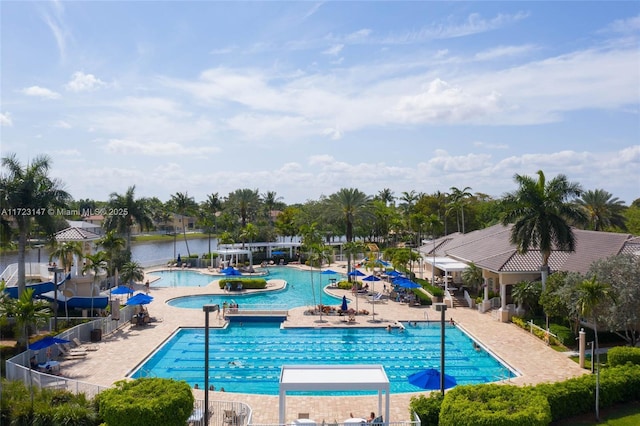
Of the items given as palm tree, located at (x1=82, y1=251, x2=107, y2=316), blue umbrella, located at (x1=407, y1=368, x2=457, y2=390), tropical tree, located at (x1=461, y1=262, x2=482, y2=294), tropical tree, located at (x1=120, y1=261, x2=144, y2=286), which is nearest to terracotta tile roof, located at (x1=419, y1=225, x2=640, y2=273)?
tropical tree, located at (x1=461, y1=262, x2=482, y2=294)

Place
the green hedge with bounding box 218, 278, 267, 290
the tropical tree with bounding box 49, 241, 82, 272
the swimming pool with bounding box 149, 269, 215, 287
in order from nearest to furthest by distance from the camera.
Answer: the tropical tree with bounding box 49, 241, 82, 272 → the green hedge with bounding box 218, 278, 267, 290 → the swimming pool with bounding box 149, 269, 215, 287

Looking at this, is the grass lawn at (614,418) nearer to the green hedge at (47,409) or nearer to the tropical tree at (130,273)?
the green hedge at (47,409)

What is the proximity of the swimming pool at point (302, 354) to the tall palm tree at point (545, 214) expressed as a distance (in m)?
6.97

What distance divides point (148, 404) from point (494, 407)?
31.0 ft

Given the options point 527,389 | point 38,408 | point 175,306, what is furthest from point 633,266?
point 175,306

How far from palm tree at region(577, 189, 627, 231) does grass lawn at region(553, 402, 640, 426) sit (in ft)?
140

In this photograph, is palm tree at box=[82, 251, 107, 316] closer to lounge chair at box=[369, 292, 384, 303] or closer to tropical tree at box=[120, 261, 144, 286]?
tropical tree at box=[120, 261, 144, 286]

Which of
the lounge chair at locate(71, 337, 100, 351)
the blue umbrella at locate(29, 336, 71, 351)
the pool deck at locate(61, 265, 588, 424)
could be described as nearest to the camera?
the pool deck at locate(61, 265, 588, 424)

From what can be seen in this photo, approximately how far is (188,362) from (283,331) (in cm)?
724

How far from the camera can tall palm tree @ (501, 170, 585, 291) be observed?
3000 cm

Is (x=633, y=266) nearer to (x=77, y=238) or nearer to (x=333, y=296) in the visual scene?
(x=333, y=296)

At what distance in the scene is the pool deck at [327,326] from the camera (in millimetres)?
18672

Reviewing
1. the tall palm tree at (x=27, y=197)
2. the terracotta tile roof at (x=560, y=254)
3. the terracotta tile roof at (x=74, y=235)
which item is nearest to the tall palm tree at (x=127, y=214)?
the terracotta tile roof at (x=74, y=235)

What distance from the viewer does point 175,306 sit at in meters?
38.6
